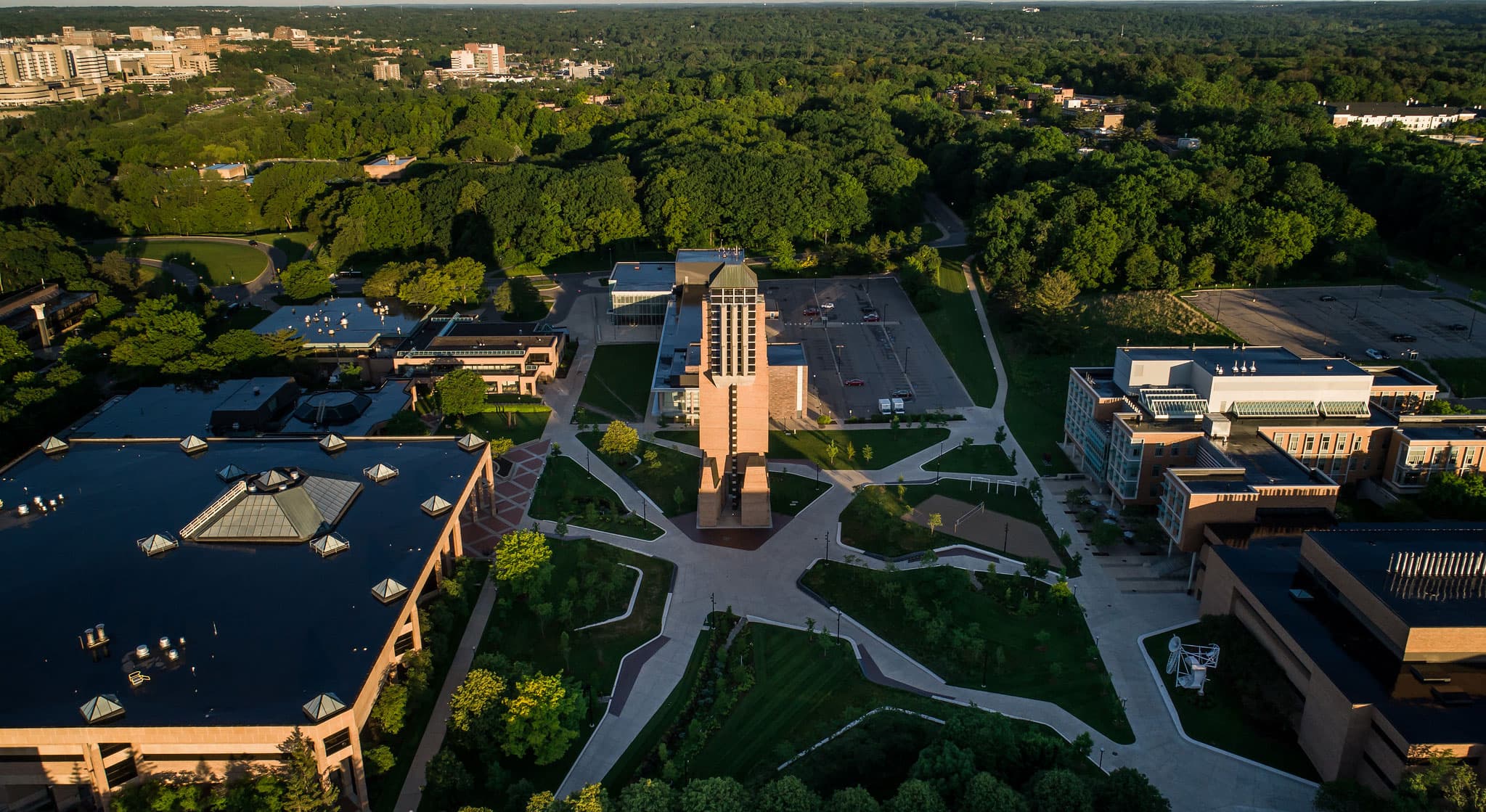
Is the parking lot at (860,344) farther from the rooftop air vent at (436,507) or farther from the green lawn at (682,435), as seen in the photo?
the rooftop air vent at (436,507)

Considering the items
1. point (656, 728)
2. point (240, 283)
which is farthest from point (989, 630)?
point (240, 283)

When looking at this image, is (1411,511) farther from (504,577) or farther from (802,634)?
(504,577)

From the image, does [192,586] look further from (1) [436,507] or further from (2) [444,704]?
(2) [444,704]

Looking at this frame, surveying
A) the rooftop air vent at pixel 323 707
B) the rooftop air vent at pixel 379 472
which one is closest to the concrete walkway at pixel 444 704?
the rooftop air vent at pixel 323 707

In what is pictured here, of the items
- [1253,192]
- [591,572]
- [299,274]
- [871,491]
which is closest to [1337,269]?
[1253,192]

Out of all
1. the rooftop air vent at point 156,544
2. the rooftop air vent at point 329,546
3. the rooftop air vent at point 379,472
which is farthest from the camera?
the rooftop air vent at point 379,472

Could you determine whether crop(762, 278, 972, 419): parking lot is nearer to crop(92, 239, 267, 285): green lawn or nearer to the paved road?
the paved road

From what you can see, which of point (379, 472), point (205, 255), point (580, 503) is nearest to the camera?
point (379, 472)
